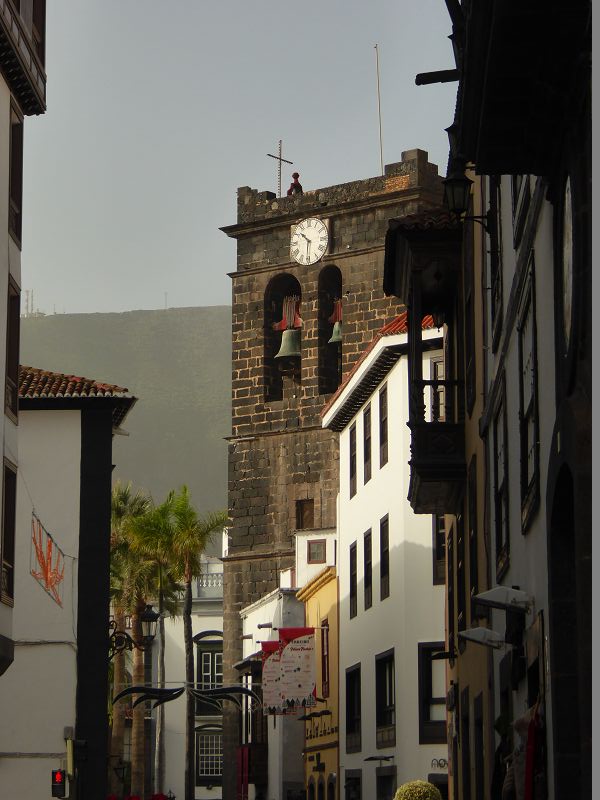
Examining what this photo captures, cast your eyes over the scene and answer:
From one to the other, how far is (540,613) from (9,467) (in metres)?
15.2

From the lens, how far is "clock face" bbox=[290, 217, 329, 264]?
58.6 meters

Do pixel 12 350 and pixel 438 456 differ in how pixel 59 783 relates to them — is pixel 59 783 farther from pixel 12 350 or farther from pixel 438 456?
pixel 438 456

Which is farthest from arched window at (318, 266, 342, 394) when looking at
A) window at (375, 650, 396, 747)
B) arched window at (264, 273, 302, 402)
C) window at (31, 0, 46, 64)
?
window at (31, 0, 46, 64)

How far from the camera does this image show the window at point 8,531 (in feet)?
86.6

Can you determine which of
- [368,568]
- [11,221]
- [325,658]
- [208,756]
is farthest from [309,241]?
[208,756]

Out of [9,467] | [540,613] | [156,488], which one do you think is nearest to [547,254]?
[540,613]

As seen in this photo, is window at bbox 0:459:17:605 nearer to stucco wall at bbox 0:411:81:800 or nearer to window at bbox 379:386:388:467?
stucco wall at bbox 0:411:81:800

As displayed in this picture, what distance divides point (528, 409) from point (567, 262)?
3603 millimetres

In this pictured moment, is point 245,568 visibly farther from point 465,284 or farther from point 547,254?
point 547,254

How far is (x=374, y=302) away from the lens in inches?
2224

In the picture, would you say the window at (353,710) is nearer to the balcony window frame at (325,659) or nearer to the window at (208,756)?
the balcony window frame at (325,659)

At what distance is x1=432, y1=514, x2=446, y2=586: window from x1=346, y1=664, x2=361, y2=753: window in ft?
18.7

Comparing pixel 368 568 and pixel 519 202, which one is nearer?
pixel 519 202

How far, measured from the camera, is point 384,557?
120 ft
